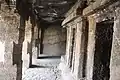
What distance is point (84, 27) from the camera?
17.6ft

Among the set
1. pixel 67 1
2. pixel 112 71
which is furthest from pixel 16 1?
pixel 112 71

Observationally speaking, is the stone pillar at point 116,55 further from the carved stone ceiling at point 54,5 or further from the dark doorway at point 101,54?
the carved stone ceiling at point 54,5

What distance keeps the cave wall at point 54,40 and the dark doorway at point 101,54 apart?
12.8m

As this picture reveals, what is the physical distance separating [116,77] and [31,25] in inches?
313

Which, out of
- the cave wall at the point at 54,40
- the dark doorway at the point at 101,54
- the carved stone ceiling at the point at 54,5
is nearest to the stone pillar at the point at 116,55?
the dark doorway at the point at 101,54

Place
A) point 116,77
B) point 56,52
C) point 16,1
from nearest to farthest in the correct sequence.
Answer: point 116,77, point 16,1, point 56,52

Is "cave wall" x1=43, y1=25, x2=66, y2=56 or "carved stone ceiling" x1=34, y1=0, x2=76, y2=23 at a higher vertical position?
"carved stone ceiling" x1=34, y1=0, x2=76, y2=23

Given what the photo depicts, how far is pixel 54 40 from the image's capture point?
56.4 ft

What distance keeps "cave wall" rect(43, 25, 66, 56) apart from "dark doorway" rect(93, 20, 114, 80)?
504 inches

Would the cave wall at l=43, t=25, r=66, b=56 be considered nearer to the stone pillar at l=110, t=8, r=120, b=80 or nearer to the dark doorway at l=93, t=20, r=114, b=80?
the dark doorway at l=93, t=20, r=114, b=80

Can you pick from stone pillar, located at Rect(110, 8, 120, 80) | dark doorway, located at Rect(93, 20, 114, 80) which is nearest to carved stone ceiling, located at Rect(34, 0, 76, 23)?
dark doorway, located at Rect(93, 20, 114, 80)

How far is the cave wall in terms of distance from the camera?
17.1m

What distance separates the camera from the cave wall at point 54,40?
17.1m

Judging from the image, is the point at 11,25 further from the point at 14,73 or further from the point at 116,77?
the point at 116,77
